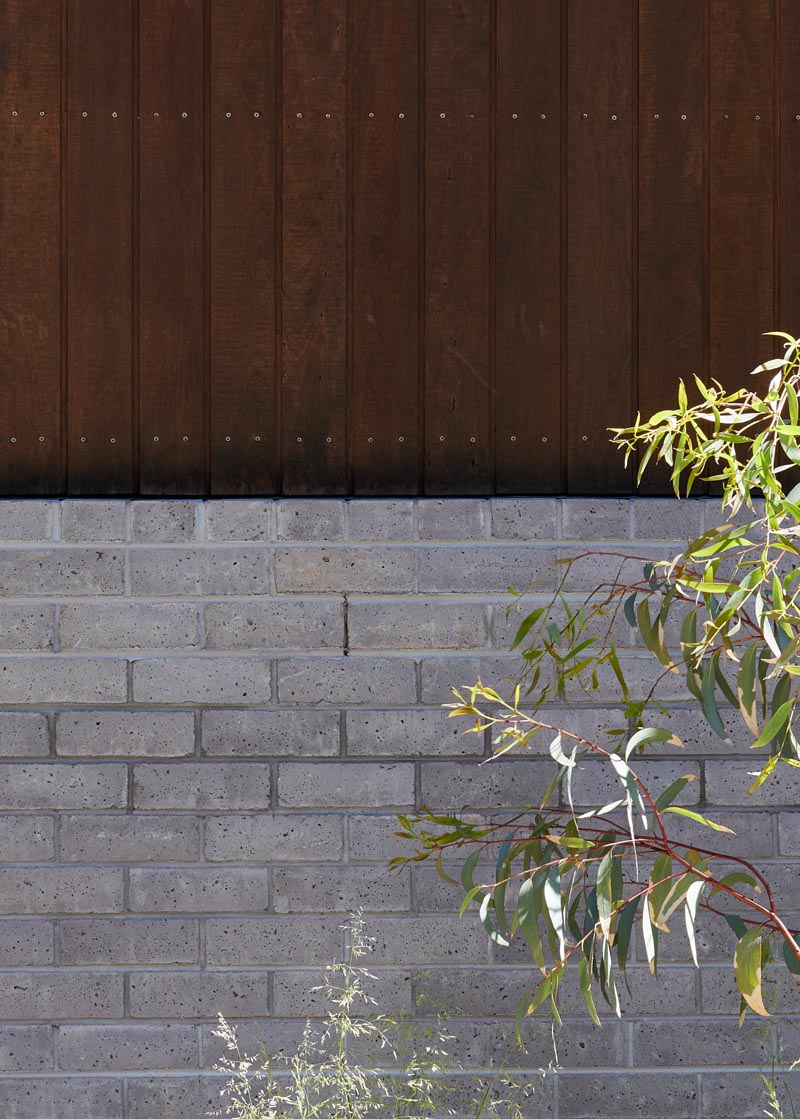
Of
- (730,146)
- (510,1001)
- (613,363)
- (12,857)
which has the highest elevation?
(730,146)

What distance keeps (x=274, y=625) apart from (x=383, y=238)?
3.36 ft

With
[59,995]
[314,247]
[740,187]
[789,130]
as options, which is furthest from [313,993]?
[789,130]

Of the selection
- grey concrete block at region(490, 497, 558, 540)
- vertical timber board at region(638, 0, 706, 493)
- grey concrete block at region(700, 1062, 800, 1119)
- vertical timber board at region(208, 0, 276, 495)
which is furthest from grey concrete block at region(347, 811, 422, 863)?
vertical timber board at region(638, 0, 706, 493)

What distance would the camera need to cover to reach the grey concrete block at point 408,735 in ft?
9.34

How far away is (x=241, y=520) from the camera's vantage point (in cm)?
287

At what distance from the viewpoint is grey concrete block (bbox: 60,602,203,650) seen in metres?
2.85

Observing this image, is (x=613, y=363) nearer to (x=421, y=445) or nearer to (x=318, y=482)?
(x=421, y=445)

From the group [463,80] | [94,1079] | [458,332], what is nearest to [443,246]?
[458,332]

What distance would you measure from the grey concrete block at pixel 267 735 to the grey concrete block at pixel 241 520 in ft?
1.46

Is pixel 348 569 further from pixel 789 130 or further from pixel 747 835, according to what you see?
pixel 789 130

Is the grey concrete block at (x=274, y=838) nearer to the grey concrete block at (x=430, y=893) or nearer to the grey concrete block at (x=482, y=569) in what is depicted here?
the grey concrete block at (x=430, y=893)

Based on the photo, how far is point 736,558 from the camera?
2852 mm

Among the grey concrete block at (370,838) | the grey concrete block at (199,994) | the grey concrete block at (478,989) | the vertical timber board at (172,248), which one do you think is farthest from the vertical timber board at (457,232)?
the grey concrete block at (199,994)

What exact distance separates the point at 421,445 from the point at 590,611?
0.60 meters
